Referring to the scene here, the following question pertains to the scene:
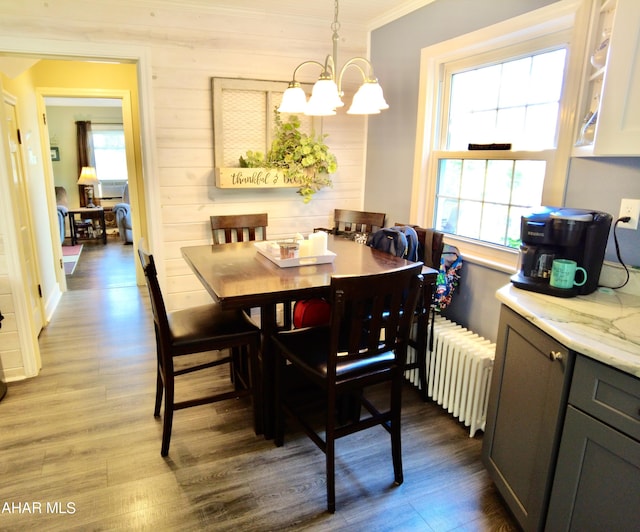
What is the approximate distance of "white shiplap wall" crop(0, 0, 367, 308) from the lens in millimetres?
2826

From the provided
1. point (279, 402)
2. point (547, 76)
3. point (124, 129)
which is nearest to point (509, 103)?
point (547, 76)

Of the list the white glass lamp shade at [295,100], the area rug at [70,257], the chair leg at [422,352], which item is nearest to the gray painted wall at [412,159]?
the chair leg at [422,352]

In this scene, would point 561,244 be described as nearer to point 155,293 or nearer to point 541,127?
point 541,127

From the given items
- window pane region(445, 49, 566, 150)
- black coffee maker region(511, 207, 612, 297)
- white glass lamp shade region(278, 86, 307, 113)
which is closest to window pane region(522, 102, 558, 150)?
window pane region(445, 49, 566, 150)

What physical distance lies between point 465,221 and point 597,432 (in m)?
1.75

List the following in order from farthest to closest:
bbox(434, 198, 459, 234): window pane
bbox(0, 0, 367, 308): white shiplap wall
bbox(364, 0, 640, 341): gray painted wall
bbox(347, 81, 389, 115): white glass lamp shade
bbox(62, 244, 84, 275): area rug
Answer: bbox(62, 244, 84, 275): area rug < bbox(434, 198, 459, 234): window pane < bbox(0, 0, 367, 308): white shiplap wall < bbox(347, 81, 389, 115): white glass lamp shade < bbox(364, 0, 640, 341): gray painted wall

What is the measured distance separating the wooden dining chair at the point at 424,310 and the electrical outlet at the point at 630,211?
0.90 metres

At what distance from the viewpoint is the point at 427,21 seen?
9.53ft

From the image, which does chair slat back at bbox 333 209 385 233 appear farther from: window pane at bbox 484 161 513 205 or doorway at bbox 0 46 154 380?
doorway at bbox 0 46 154 380

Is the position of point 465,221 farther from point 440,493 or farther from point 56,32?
point 56,32

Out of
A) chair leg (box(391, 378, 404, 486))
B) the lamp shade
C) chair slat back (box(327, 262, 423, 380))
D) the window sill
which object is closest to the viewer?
chair slat back (box(327, 262, 423, 380))

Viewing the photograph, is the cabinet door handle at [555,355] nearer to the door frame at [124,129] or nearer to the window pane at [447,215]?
the window pane at [447,215]

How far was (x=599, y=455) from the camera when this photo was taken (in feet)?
4.22

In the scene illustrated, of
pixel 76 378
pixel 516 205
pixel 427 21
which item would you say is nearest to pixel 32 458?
pixel 76 378
